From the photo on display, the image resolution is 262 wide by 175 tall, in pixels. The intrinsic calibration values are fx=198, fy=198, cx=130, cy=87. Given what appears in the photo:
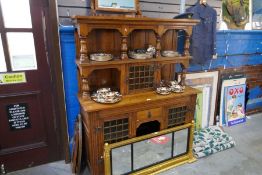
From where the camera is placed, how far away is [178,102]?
2234 millimetres

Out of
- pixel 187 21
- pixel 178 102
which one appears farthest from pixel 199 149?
pixel 187 21

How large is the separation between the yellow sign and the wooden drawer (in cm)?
123

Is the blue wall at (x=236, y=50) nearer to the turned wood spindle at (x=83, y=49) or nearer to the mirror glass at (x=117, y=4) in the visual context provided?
the mirror glass at (x=117, y=4)

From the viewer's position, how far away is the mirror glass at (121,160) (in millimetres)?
2012

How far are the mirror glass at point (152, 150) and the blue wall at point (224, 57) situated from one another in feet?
2.74

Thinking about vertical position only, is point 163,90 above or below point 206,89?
above

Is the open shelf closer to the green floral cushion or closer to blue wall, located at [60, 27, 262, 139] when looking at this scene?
blue wall, located at [60, 27, 262, 139]

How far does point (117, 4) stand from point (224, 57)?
74.9 inches

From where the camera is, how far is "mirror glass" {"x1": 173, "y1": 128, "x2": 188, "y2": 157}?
233 centimetres

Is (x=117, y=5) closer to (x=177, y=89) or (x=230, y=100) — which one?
(x=177, y=89)

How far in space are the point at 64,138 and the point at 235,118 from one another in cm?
270

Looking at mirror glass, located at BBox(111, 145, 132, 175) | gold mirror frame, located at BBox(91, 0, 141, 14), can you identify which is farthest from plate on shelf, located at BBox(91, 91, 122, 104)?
gold mirror frame, located at BBox(91, 0, 141, 14)

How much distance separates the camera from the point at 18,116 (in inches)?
82.8

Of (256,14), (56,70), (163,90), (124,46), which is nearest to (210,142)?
(163,90)
